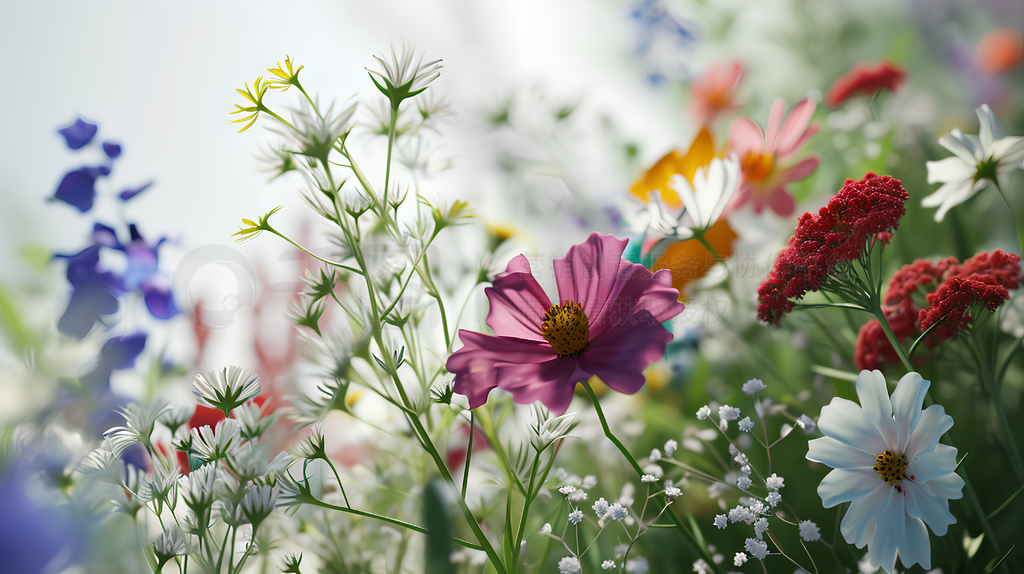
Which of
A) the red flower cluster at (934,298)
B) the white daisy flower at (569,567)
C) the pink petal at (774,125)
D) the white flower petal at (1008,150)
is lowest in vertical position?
the white daisy flower at (569,567)

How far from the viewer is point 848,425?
0.23 metres

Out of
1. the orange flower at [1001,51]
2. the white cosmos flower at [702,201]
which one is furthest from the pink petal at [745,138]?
the orange flower at [1001,51]

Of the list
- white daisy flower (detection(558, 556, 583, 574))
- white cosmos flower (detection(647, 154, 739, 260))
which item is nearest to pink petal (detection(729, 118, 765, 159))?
white cosmos flower (detection(647, 154, 739, 260))

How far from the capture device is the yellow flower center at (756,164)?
0.41m

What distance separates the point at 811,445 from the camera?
0.23 meters

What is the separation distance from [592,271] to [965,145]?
0.22 meters

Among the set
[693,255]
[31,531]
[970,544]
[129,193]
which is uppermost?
[129,193]

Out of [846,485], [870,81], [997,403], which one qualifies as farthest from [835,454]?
[870,81]

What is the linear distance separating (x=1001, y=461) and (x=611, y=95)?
495 millimetres

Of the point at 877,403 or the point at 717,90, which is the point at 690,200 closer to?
the point at 877,403

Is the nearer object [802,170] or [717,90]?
[802,170]

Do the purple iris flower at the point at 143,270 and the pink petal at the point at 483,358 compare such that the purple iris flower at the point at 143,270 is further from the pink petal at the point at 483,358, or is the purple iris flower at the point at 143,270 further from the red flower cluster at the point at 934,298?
the red flower cluster at the point at 934,298

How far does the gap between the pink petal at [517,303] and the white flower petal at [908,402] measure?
0.53 ft

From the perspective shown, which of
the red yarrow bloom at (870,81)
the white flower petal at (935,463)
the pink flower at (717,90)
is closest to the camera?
the white flower petal at (935,463)
